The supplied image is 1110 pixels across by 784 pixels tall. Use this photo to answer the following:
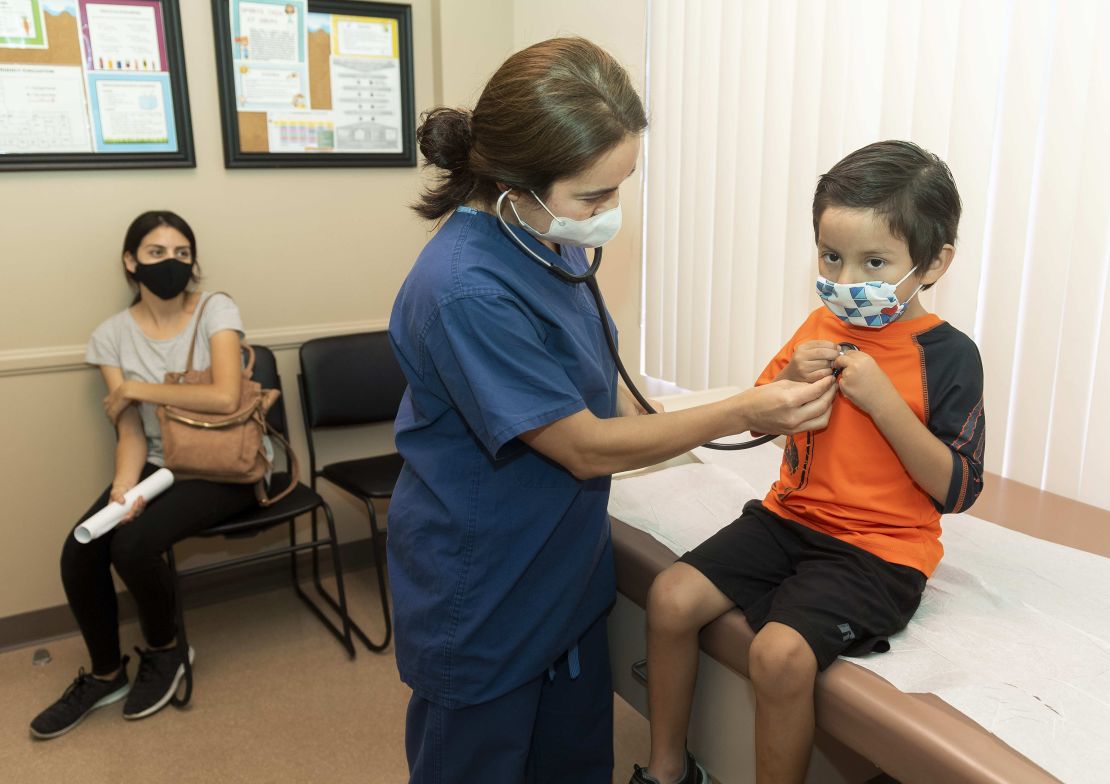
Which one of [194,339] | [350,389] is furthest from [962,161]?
[194,339]

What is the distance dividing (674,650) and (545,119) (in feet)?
2.41

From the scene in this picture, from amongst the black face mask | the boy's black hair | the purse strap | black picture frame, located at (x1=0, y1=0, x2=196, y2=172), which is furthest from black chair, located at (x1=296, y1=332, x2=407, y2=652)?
the boy's black hair

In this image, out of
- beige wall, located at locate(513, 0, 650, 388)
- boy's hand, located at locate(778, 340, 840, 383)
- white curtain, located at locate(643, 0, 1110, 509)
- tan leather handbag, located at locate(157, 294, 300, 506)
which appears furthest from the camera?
beige wall, located at locate(513, 0, 650, 388)

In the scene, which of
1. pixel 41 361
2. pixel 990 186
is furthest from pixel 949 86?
pixel 41 361

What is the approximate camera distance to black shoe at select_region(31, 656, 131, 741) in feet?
6.74

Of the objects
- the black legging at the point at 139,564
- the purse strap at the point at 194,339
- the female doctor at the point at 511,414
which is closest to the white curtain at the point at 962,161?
the female doctor at the point at 511,414

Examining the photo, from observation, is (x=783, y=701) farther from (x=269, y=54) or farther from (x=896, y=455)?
(x=269, y=54)

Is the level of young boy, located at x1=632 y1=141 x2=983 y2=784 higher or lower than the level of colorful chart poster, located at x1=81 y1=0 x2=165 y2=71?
lower

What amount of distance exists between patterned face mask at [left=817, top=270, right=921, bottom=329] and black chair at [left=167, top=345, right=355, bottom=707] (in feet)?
5.28

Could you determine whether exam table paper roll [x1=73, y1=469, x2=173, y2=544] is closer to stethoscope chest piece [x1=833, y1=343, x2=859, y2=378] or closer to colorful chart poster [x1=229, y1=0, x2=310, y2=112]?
colorful chart poster [x1=229, y1=0, x2=310, y2=112]

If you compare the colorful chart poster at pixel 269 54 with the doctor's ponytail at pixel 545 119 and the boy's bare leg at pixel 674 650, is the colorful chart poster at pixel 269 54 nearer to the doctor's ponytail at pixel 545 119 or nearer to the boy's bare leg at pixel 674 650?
the doctor's ponytail at pixel 545 119

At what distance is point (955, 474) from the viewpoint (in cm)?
110

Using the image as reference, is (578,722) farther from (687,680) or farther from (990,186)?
(990,186)

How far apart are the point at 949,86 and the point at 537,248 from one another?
979 mm
